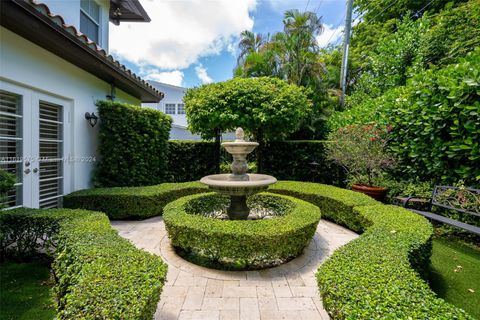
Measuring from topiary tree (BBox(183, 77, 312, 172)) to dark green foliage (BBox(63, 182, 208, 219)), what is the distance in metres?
3.26

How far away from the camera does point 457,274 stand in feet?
12.2

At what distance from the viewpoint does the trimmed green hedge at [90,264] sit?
5.72ft

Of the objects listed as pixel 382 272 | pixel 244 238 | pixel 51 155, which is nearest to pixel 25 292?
pixel 244 238

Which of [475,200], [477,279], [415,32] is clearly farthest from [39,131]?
[415,32]

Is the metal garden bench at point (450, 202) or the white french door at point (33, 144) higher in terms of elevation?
the white french door at point (33, 144)

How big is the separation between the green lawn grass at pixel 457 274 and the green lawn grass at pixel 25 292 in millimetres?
4991

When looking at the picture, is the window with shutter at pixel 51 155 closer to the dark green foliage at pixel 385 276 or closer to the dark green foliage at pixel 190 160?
the dark green foliage at pixel 190 160

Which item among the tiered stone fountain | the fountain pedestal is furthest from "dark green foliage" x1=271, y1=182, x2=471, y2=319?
the fountain pedestal

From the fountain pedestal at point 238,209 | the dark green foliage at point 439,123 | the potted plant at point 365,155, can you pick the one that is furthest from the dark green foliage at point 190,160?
the dark green foliage at point 439,123

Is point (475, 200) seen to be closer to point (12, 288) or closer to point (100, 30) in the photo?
point (12, 288)

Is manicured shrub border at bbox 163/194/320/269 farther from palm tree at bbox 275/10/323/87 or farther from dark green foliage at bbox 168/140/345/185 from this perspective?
palm tree at bbox 275/10/323/87

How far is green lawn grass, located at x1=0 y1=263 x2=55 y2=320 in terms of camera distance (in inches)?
106

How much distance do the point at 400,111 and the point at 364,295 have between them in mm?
6913

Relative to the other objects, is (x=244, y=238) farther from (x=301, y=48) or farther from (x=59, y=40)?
(x=301, y=48)
